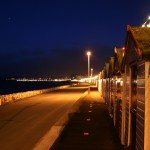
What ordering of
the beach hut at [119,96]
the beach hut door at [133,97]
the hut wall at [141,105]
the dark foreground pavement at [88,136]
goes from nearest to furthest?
the hut wall at [141,105] < the beach hut door at [133,97] < the beach hut at [119,96] < the dark foreground pavement at [88,136]

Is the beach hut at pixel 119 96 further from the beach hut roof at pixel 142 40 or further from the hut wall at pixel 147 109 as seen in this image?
the hut wall at pixel 147 109

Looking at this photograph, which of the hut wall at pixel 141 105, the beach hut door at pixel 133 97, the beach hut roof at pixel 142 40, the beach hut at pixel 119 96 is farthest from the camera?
the beach hut at pixel 119 96

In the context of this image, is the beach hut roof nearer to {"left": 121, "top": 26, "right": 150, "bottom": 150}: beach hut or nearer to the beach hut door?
{"left": 121, "top": 26, "right": 150, "bottom": 150}: beach hut

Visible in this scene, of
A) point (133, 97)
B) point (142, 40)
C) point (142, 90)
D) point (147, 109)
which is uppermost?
point (142, 40)

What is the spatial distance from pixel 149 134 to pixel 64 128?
8324mm

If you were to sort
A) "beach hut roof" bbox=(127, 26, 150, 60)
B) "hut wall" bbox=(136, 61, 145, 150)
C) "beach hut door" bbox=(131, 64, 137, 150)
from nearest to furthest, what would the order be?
A: "beach hut roof" bbox=(127, 26, 150, 60)
"hut wall" bbox=(136, 61, 145, 150)
"beach hut door" bbox=(131, 64, 137, 150)

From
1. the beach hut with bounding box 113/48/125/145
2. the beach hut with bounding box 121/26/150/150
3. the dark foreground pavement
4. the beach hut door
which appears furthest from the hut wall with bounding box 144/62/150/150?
the dark foreground pavement

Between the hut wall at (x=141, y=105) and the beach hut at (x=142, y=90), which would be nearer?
the beach hut at (x=142, y=90)

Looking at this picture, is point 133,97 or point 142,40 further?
point 133,97

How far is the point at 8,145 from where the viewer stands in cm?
1245

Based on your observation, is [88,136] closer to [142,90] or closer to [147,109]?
[142,90]

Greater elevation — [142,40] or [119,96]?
[142,40]

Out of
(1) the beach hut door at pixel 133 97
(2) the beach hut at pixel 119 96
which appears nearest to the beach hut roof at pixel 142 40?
(1) the beach hut door at pixel 133 97

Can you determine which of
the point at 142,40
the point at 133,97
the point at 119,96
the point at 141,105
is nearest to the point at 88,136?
the point at 119,96
